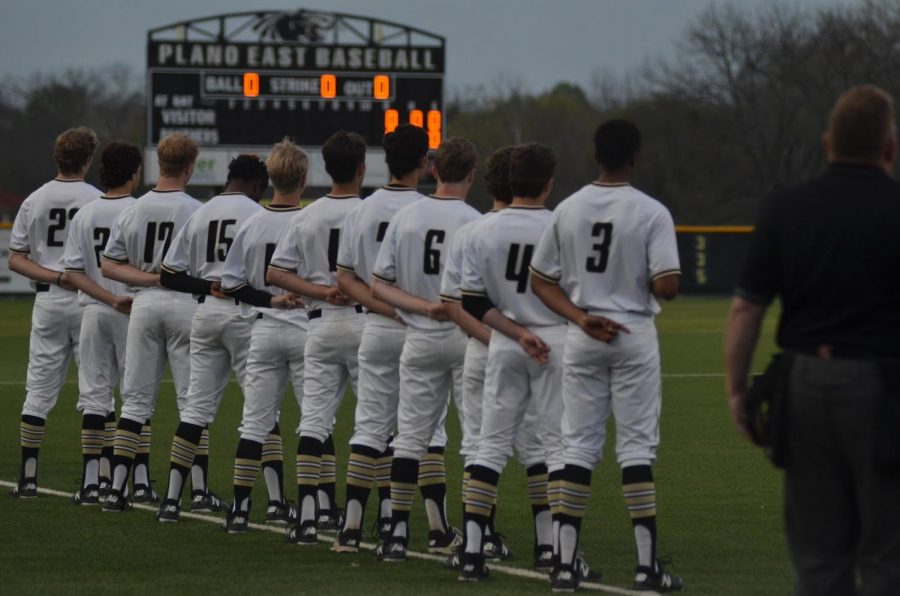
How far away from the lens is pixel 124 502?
Answer: 1018cm

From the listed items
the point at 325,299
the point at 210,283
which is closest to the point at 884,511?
the point at 325,299

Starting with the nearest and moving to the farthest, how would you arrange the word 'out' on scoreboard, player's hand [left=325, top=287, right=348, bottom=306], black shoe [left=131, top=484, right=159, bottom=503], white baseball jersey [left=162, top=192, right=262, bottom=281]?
1. player's hand [left=325, top=287, right=348, bottom=306]
2. white baseball jersey [left=162, top=192, right=262, bottom=281]
3. black shoe [left=131, top=484, right=159, bottom=503]
4. the word 'out' on scoreboard

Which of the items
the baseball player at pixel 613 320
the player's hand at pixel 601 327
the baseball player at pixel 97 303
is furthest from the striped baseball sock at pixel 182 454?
the player's hand at pixel 601 327

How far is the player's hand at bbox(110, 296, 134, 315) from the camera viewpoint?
10.2 m

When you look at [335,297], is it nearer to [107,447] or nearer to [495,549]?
[495,549]

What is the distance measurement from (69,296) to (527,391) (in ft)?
13.3

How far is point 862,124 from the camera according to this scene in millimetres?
5234

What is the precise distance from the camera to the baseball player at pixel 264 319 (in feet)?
30.1

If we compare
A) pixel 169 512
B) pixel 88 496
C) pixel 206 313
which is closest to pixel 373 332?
pixel 206 313

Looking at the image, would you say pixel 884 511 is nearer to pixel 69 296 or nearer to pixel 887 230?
pixel 887 230

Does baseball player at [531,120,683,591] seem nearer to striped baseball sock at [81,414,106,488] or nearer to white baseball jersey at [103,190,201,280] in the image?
white baseball jersey at [103,190,201,280]

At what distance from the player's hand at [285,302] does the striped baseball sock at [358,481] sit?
3.10 feet

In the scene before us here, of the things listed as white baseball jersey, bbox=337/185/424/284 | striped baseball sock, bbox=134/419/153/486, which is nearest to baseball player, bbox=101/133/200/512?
striped baseball sock, bbox=134/419/153/486

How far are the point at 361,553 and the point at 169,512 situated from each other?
1.57 meters
